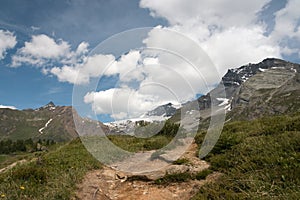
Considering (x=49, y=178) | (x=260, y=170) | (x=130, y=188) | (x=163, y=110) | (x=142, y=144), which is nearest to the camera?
(x=260, y=170)

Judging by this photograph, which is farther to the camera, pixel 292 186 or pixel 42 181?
pixel 42 181

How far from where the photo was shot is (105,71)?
28.5ft

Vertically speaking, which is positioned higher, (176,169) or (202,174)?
(176,169)

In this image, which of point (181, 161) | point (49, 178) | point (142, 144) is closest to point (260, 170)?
point (181, 161)

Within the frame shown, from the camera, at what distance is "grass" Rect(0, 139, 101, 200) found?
7725 millimetres

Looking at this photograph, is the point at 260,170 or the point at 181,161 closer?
the point at 260,170

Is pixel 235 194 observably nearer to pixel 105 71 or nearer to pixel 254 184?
pixel 254 184

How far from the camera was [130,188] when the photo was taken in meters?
9.68

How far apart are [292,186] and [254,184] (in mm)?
859

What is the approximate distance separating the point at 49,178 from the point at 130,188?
9.15ft

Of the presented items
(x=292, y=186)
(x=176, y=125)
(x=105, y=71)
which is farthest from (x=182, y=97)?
(x=176, y=125)

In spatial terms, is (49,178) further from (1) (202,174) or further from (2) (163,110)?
(1) (202,174)

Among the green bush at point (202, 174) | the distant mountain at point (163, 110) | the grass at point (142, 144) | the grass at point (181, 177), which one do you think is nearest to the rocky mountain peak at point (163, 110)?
the distant mountain at point (163, 110)

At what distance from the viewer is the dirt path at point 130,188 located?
8.57 m
